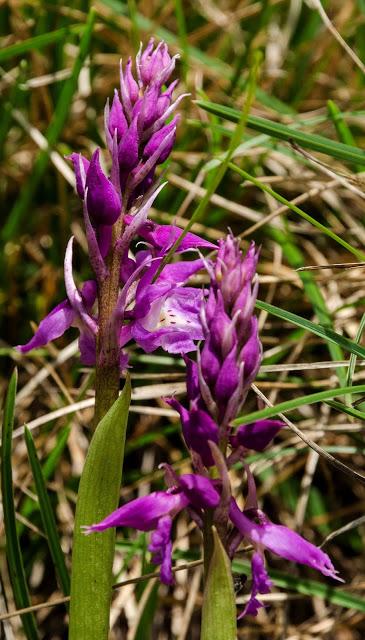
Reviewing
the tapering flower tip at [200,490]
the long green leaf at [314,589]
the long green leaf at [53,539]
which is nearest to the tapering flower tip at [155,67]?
the tapering flower tip at [200,490]

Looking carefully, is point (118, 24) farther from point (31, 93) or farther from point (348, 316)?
point (348, 316)

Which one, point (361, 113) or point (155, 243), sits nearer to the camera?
point (155, 243)

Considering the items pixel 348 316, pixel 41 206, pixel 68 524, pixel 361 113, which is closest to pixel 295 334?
pixel 348 316

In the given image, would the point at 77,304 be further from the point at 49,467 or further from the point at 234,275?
the point at 49,467

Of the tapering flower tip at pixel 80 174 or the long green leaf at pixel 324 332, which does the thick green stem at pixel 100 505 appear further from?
the long green leaf at pixel 324 332

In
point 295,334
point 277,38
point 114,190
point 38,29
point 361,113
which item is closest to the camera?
point 114,190

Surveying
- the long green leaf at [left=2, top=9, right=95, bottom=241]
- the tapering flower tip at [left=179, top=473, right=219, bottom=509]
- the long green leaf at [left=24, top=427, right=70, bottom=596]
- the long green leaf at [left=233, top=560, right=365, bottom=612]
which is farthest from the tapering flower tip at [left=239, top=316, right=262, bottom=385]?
the long green leaf at [left=2, top=9, right=95, bottom=241]
